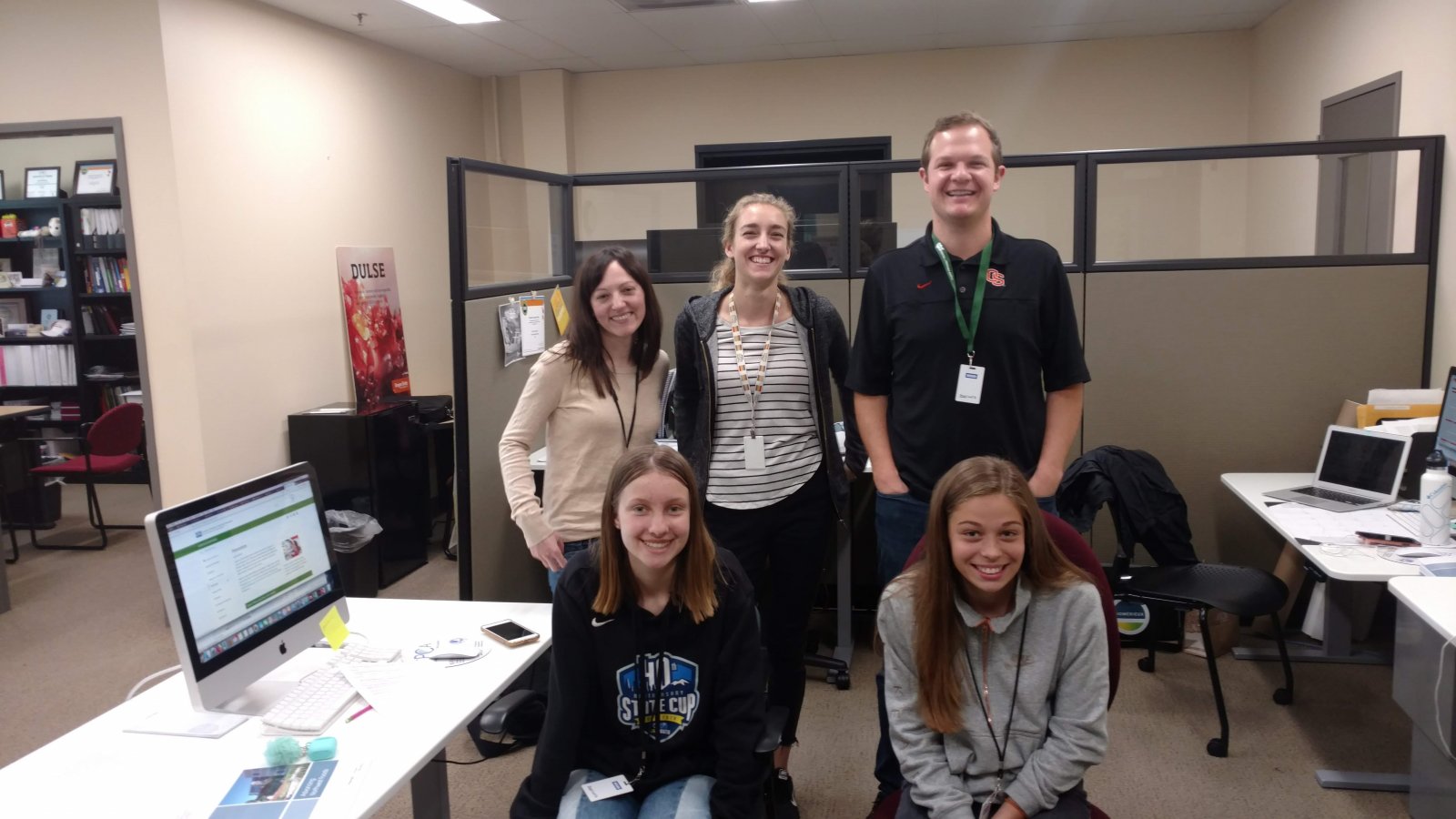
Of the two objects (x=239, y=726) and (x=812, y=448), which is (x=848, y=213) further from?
(x=239, y=726)

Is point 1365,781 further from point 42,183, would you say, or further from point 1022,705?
point 42,183

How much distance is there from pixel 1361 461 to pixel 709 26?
3.91 meters

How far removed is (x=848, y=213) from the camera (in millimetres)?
3398

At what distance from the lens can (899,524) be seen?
79.7 inches

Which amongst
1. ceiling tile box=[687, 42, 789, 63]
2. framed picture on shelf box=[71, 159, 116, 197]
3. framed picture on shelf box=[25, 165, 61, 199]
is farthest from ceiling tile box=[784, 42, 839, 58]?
framed picture on shelf box=[25, 165, 61, 199]

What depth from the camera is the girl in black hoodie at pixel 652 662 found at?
1.60m

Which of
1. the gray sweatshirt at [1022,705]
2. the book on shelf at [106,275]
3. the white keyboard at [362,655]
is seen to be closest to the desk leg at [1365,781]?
the gray sweatshirt at [1022,705]

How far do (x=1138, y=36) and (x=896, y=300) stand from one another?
194 inches

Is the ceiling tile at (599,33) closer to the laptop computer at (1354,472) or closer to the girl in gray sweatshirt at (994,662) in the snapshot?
the laptop computer at (1354,472)

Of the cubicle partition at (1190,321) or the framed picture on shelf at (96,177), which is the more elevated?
the framed picture on shelf at (96,177)

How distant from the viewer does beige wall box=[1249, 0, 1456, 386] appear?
128 inches

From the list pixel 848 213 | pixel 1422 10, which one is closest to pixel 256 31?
pixel 848 213

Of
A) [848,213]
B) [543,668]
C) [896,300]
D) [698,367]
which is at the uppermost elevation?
[848,213]

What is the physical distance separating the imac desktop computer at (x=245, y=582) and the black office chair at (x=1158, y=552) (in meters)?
2.14
